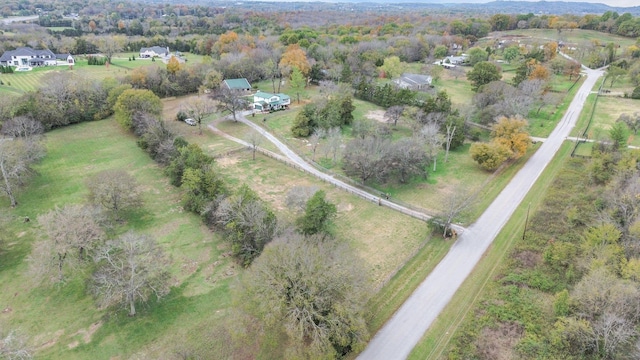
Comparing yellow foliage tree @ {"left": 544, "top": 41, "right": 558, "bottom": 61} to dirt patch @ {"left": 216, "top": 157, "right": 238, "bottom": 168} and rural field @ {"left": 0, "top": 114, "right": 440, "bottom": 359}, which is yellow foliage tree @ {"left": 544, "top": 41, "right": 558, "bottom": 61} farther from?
dirt patch @ {"left": 216, "top": 157, "right": 238, "bottom": 168}

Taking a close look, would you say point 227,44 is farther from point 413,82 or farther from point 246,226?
point 246,226

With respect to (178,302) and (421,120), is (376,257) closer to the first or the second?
(178,302)

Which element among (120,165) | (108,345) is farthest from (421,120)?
(108,345)

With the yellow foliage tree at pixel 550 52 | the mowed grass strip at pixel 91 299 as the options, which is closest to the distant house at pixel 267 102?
the mowed grass strip at pixel 91 299

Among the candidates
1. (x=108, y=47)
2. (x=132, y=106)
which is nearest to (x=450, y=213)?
(x=132, y=106)

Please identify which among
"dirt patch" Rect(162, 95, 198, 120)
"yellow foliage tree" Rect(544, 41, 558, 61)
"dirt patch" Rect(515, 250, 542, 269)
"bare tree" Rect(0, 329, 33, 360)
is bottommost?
"dirt patch" Rect(515, 250, 542, 269)

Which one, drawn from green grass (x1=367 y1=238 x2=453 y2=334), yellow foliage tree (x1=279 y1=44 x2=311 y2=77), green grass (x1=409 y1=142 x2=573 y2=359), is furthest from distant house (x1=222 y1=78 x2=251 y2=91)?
green grass (x1=409 y1=142 x2=573 y2=359)
